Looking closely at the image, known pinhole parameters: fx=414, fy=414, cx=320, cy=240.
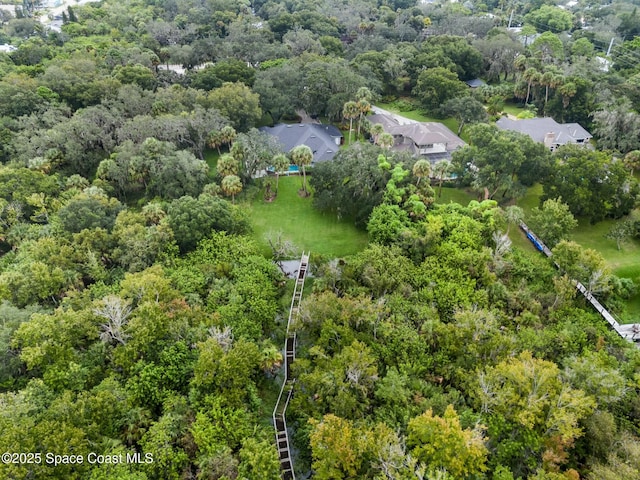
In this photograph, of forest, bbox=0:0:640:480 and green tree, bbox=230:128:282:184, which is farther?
green tree, bbox=230:128:282:184

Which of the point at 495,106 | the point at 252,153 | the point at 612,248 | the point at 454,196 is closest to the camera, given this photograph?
the point at 612,248

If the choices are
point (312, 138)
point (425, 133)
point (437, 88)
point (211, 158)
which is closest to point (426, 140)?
point (425, 133)

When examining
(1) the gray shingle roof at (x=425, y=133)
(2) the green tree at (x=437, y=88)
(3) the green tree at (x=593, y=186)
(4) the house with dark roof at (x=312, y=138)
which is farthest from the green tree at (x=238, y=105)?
(3) the green tree at (x=593, y=186)

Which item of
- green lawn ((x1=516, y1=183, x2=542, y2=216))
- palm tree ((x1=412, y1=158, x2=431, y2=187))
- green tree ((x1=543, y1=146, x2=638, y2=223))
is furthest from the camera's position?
green lawn ((x1=516, y1=183, x2=542, y2=216))

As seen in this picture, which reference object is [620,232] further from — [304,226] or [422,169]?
[304,226]

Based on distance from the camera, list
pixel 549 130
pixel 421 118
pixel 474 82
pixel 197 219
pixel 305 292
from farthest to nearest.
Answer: pixel 474 82 < pixel 421 118 < pixel 549 130 < pixel 197 219 < pixel 305 292

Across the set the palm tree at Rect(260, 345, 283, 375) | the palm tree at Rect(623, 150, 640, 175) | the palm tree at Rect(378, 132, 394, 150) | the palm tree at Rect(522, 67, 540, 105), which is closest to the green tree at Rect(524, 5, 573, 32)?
the palm tree at Rect(522, 67, 540, 105)

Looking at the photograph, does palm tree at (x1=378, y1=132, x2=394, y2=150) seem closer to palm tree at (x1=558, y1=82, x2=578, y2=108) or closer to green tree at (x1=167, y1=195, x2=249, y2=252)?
green tree at (x1=167, y1=195, x2=249, y2=252)

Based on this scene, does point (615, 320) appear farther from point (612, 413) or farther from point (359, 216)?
point (359, 216)
